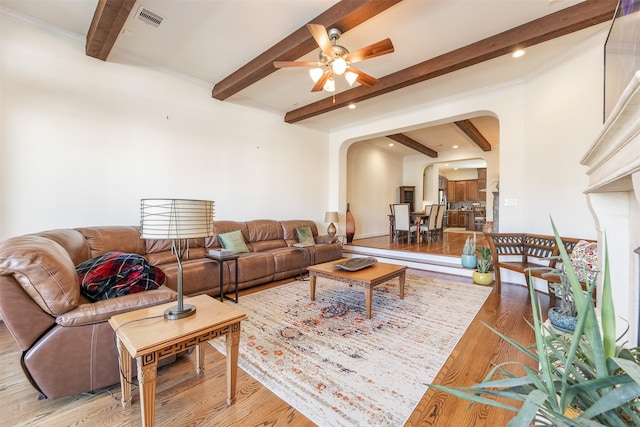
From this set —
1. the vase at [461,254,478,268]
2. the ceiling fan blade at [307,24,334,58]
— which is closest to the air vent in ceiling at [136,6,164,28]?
the ceiling fan blade at [307,24,334,58]

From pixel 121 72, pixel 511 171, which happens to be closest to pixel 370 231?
pixel 511 171

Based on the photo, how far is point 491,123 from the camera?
19.8ft

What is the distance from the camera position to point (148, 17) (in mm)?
2725

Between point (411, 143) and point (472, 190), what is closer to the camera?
point (411, 143)

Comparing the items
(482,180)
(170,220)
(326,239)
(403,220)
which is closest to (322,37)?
(170,220)

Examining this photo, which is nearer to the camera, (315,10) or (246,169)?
(315,10)

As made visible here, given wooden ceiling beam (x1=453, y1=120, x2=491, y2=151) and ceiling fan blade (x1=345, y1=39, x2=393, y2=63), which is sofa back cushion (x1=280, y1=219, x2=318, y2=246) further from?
wooden ceiling beam (x1=453, y1=120, x2=491, y2=151)

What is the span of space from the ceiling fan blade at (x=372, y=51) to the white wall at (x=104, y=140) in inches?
109

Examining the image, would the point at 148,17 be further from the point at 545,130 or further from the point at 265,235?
the point at 545,130

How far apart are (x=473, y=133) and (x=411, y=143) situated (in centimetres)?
160

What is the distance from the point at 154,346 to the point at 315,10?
301cm

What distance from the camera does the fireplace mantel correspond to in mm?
945

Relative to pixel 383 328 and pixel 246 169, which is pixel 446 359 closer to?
pixel 383 328

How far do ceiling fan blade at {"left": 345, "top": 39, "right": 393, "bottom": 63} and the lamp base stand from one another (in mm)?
2595
